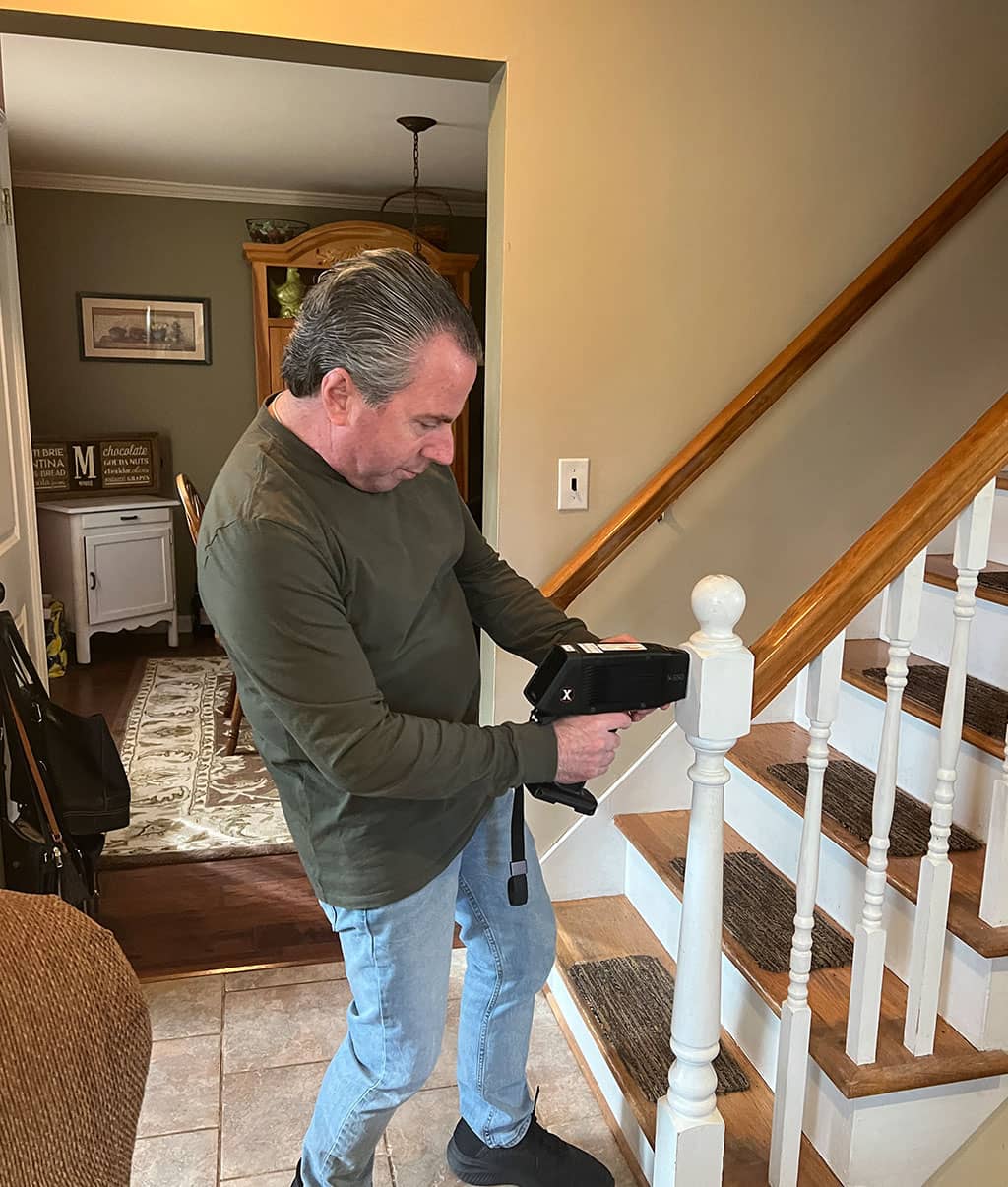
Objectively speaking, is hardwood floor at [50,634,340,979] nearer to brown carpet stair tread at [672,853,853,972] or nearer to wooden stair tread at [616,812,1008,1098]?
brown carpet stair tread at [672,853,853,972]

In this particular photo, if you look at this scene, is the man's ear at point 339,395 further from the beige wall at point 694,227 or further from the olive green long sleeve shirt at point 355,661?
the beige wall at point 694,227

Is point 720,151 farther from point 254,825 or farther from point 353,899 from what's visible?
point 254,825

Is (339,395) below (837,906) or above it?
above

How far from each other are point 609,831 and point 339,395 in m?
1.44

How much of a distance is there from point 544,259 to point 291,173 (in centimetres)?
332

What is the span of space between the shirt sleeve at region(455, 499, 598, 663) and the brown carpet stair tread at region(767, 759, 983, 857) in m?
0.68

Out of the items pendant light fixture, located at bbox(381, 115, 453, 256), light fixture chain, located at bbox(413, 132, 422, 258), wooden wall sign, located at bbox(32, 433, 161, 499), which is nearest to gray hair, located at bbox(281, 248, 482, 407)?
pendant light fixture, located at bbox(381, 115, 453, 256)

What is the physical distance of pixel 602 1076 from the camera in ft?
5.97

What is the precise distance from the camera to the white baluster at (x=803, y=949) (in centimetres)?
130

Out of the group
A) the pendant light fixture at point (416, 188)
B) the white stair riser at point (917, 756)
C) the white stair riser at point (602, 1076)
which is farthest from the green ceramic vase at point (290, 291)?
the white stair riser at point (602, 1076)

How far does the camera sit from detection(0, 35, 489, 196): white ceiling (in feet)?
10.7

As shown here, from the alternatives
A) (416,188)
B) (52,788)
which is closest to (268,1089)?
(52,788)

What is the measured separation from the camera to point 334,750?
1.15 meters

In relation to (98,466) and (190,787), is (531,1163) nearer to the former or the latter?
(190,787)
